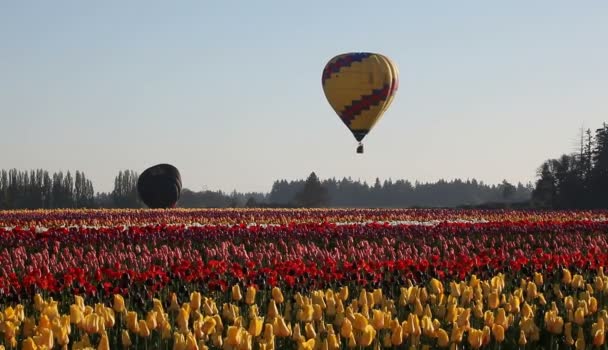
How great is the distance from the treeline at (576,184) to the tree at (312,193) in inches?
983

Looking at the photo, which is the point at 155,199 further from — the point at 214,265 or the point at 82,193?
the point at 82,193

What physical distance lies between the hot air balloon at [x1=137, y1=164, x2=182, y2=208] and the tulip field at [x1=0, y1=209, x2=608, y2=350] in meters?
32.1

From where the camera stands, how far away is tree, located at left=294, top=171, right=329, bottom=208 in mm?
91500

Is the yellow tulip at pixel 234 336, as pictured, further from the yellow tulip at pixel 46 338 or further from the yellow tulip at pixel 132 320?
the yellow tulip at pixel 46 338

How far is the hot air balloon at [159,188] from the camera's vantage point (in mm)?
54188

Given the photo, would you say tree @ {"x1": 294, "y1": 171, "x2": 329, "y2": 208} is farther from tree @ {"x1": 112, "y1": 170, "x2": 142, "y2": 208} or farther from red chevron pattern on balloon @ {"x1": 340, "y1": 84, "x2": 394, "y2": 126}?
red chevron pattern on balloon @ {"x1": 340, "y1": 84, "x2": 394, "y2": 126}

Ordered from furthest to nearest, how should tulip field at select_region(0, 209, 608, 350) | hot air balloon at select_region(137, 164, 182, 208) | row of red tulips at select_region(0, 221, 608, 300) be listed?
1. hot air balloon at select_region(137, 164, 182, 208)
2. row of red tulips at select_region(0, 221, 608, 300)
3. tulip field at select_region(0, 209, 608, 350)

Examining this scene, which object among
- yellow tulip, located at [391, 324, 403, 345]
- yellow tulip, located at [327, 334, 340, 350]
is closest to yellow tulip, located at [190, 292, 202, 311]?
yellow tulip, located at [327, 334, 340, 350]

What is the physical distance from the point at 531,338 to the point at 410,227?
15.1m

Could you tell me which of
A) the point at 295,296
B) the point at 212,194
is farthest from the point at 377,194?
the point at 295,296

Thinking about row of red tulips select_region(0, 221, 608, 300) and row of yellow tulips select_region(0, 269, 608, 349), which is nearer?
row of yellow tulips select_region(0, 269, 608, 349)

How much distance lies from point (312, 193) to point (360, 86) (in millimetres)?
52555

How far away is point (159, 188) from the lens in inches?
2128

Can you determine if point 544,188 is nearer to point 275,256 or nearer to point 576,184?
point 576,184
